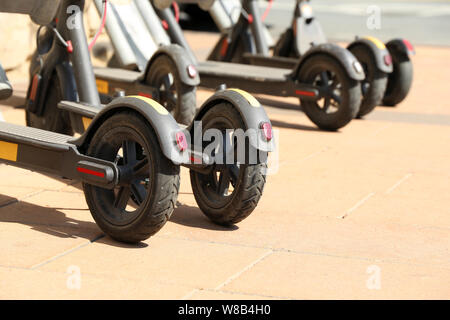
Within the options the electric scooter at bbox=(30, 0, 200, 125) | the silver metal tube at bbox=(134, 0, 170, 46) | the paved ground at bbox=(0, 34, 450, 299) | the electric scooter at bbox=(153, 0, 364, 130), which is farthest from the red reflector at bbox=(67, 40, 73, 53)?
the silver metal tube at bbox=(134, 0, 170, 46)

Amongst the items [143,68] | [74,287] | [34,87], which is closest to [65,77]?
[34,87]

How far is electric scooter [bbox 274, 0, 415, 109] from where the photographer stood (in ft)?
26.2

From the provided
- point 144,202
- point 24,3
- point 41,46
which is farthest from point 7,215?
point 41,46

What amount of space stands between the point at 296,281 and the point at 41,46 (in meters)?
3.09

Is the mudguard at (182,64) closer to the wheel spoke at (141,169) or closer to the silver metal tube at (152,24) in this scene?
the silver metal tube at (152,24)

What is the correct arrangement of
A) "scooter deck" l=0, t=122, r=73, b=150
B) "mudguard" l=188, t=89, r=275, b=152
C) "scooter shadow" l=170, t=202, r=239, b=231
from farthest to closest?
1. "scooter shadow" l=170, t=202, r=239, b=231
2. "scooter deck" l=0, t=122, r=73, b=150
3. "mudguard" l=188, t=89, r=275, b=152

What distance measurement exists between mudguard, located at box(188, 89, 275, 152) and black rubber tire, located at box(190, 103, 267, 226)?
0.12 ft

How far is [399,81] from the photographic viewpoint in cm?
876

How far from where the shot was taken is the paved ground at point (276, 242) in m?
3.71

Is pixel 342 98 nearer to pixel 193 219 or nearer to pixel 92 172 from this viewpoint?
pixel 193 219

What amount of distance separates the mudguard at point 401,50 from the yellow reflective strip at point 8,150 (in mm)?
4935

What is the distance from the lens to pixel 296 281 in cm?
382

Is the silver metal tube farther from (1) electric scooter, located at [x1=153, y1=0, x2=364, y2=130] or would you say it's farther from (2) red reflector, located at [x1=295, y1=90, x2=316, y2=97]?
(2) red reflector, located at [x1=295, y1=90, x2=316, y2=97]
